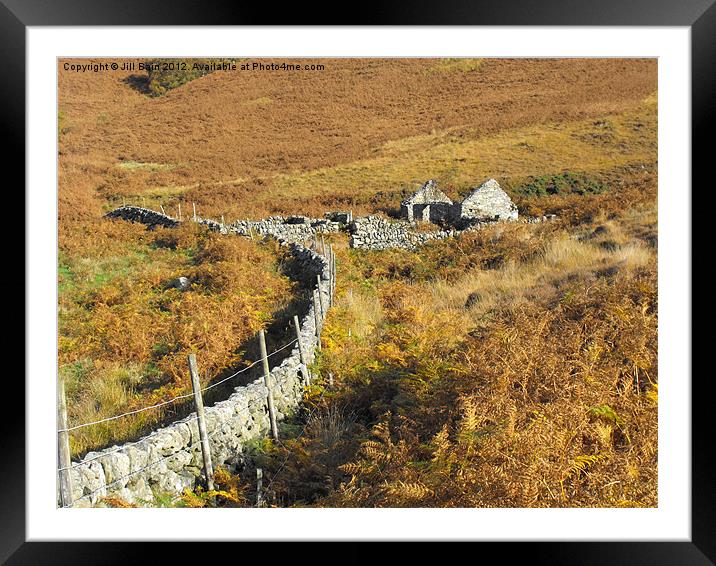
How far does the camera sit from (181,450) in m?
5.49

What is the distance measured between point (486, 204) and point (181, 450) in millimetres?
19857

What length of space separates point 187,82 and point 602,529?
41.9 metres

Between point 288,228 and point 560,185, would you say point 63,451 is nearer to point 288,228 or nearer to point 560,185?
point 288,228

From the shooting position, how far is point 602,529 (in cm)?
454

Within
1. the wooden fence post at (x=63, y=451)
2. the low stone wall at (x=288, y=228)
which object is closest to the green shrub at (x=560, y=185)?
the low stone wall at (x=288, y=228)

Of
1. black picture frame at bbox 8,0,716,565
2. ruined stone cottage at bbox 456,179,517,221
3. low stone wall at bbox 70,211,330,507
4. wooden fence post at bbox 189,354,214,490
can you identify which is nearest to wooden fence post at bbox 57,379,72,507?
low stone wall at bbox 70,211,330,507

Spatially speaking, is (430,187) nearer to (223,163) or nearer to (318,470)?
(223,163)

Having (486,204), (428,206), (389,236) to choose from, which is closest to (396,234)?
(389,236)
